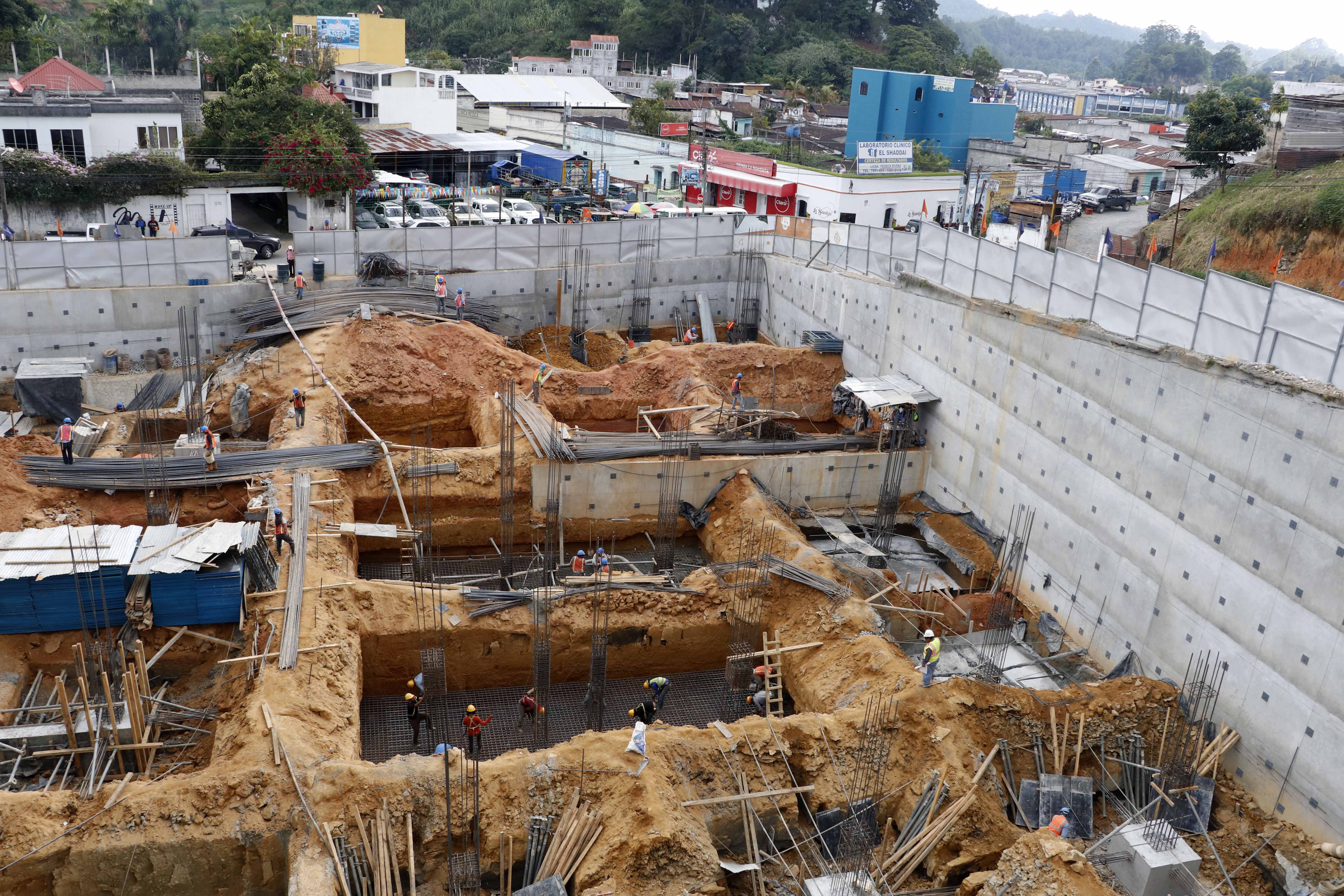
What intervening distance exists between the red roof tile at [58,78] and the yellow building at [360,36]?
65.4 ft

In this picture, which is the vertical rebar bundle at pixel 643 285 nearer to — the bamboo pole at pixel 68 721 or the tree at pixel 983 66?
the bamboo pole at pixel 68 721

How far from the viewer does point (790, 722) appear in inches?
622

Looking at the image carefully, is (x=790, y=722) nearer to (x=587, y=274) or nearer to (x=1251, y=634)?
(x=1251, y=634)

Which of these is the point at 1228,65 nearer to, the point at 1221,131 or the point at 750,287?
the point at 1221,131

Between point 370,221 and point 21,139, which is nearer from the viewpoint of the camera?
point 21,139

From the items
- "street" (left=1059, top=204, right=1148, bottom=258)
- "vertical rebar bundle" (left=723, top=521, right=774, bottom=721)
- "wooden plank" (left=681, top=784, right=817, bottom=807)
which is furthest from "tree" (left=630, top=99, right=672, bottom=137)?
"wooden plank" (left=681, top=784, right=817, bottom=807)

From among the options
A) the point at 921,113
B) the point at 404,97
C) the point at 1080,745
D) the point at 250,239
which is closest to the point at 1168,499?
the point at 1080,745

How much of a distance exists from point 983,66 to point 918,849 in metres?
98.0

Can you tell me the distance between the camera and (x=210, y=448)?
2120 cm

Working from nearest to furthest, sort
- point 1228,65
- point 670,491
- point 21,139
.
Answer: point 670,491
point 21,139
point 1228,65

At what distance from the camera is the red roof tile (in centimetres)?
4279

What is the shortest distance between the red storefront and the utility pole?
1724 centimetres

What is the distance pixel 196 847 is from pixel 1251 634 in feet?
50.5

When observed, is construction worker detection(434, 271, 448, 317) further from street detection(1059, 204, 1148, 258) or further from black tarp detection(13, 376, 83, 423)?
street detection(1059, 204, 1148, 258)
